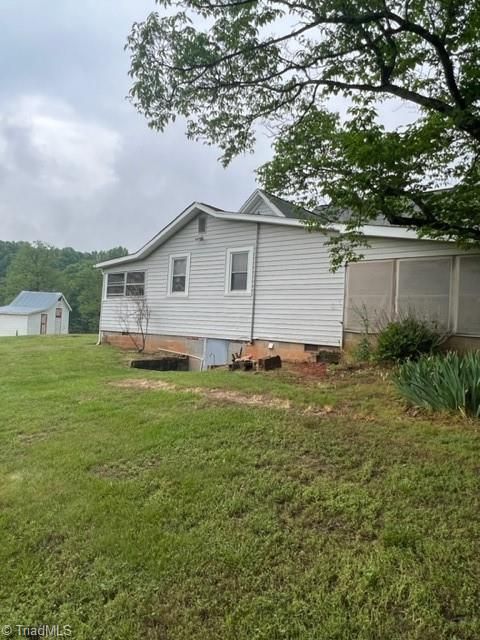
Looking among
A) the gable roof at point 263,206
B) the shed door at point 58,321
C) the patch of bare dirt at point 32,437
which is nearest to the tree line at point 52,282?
the shed door at point 58,321

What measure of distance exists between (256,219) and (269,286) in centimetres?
176

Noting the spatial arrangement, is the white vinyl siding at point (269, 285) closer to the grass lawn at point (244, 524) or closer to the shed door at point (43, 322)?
the grass lawn at point (244, 524)

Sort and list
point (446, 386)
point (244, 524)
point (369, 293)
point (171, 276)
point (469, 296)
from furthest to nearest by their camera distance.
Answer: point (171, 276) < point (369, 293) < point (469, 296) < point (446, 386) < point (244, 524)

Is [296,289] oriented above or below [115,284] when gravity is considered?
below

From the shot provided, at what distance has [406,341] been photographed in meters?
7.72

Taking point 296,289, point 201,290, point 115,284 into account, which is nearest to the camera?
point 296,289

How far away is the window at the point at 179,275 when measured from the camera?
12.9 m

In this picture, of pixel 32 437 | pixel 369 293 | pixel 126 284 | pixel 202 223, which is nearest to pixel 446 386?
pixel 369 293

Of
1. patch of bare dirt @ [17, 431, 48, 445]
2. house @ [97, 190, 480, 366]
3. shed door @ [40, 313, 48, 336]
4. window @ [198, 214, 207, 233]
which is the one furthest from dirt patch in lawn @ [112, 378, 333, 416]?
shed door @ [40, 313, 48, 336]

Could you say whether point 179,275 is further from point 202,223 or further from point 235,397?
point 235,397

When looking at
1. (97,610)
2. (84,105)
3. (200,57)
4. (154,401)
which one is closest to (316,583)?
(97,610)

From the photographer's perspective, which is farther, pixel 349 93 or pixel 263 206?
pixel 263 206

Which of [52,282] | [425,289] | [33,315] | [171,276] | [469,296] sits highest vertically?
[52,282]

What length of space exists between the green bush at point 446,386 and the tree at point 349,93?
2.11m
